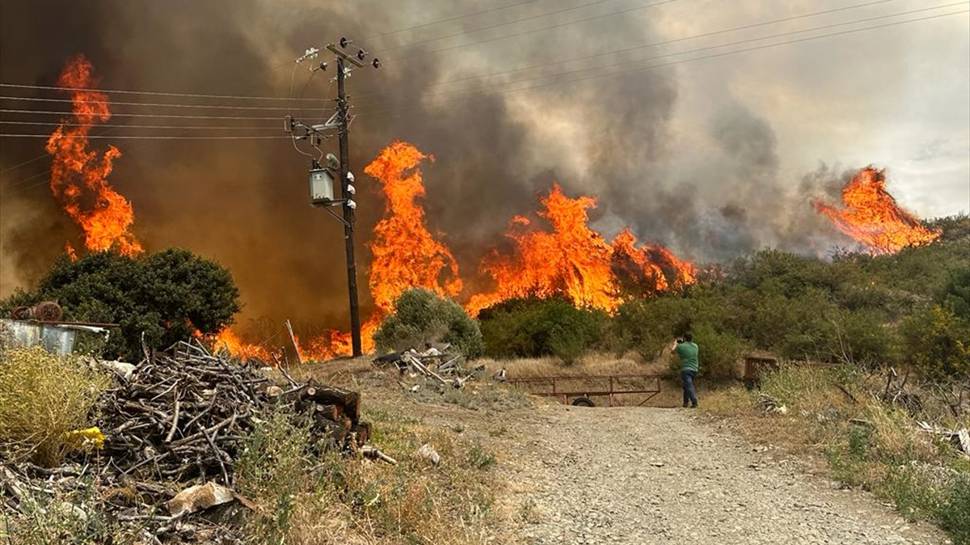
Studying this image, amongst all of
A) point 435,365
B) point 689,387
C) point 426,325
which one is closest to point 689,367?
point 689,387

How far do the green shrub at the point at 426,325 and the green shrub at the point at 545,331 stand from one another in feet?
24.5

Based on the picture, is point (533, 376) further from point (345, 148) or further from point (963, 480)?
point (963, 480)

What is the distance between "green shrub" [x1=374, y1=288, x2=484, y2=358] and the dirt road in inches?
505

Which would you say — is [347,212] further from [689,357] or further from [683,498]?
[683,498]

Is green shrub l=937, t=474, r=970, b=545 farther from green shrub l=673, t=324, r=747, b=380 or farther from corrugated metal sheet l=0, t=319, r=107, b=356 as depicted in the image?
green shrub l=673, t=324, r=747, b=380

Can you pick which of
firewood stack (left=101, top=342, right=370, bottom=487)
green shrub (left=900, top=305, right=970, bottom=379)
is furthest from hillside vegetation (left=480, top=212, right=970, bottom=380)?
firewood stack (left=101, top=342, right=370, bottom=487)

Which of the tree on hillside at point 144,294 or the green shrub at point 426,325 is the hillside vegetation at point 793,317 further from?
the tree on hillside at point 144,294

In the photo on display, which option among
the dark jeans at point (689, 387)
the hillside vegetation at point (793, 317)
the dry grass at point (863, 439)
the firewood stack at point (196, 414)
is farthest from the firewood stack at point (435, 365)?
the firewood stack at point (196, 414)

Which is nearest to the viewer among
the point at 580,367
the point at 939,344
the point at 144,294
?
the point at 939,344

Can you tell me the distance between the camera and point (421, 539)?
5027mm

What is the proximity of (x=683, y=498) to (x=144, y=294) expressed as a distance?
68.5 ft

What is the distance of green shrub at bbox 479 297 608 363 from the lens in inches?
1293

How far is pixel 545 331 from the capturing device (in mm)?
33875

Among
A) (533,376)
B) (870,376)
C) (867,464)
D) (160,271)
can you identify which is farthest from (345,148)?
(867,464)
